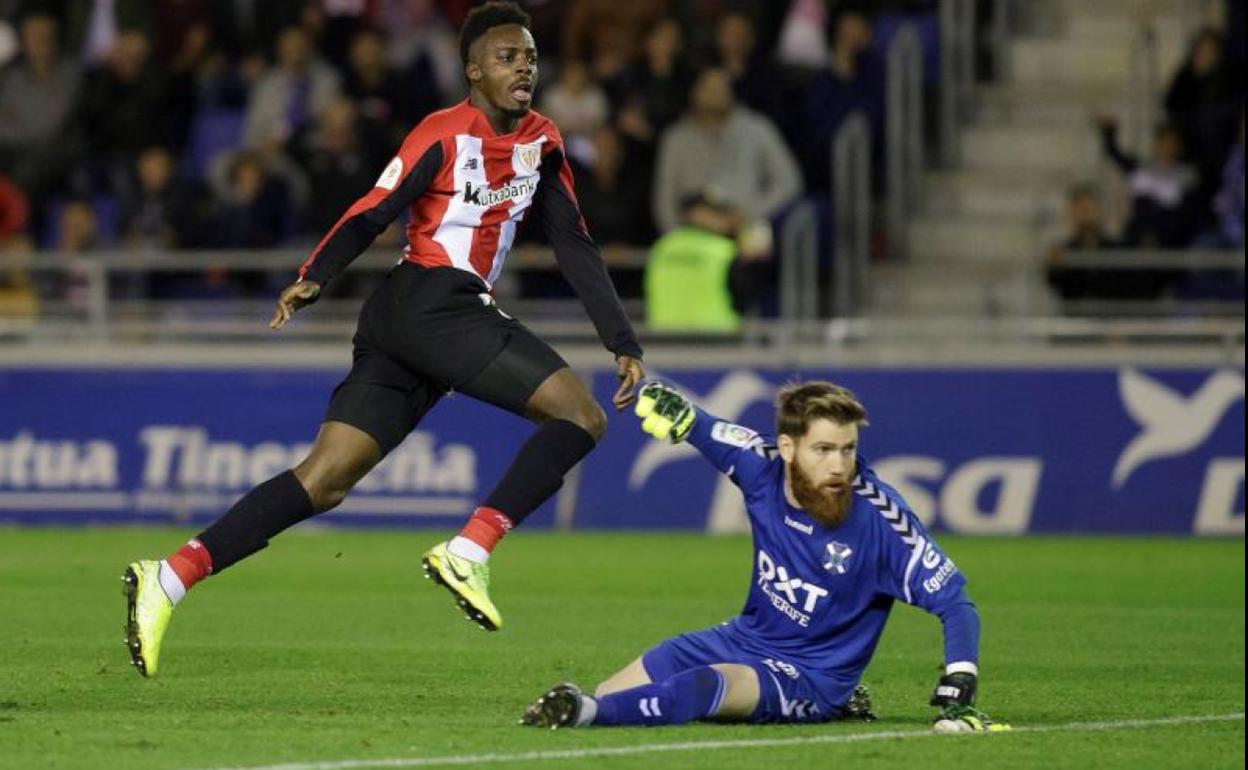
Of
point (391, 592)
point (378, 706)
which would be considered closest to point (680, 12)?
point (391, 592)

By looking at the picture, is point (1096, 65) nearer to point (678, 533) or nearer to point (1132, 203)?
point (1132, 203)

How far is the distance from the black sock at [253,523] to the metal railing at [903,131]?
12.2 m

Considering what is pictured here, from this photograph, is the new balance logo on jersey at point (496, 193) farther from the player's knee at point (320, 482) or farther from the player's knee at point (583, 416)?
the player's knee at point (320, 482)

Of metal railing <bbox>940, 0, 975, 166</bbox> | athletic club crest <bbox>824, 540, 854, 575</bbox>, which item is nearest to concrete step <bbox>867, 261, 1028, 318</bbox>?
metal railing <bbox>940, 0, 975, 166</bbox>

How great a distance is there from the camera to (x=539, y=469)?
9039 millimetres

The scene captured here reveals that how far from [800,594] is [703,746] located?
672mm

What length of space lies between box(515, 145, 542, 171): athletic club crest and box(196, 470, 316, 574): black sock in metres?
1.37

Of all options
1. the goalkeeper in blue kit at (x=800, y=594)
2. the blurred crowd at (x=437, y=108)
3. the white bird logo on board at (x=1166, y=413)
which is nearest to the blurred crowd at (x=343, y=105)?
the blurred crowd at (x=437, y=108)

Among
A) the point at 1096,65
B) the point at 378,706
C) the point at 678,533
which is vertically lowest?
the point at 678,533

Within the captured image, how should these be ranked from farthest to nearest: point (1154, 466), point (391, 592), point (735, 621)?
point (1154, 466), point (391, 592), point (735, 621)

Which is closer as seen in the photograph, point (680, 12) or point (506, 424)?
point (506, 424)

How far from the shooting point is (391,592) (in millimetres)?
14023

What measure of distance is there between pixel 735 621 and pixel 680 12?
604 inches

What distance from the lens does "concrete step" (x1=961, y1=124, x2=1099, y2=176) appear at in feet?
71.3
